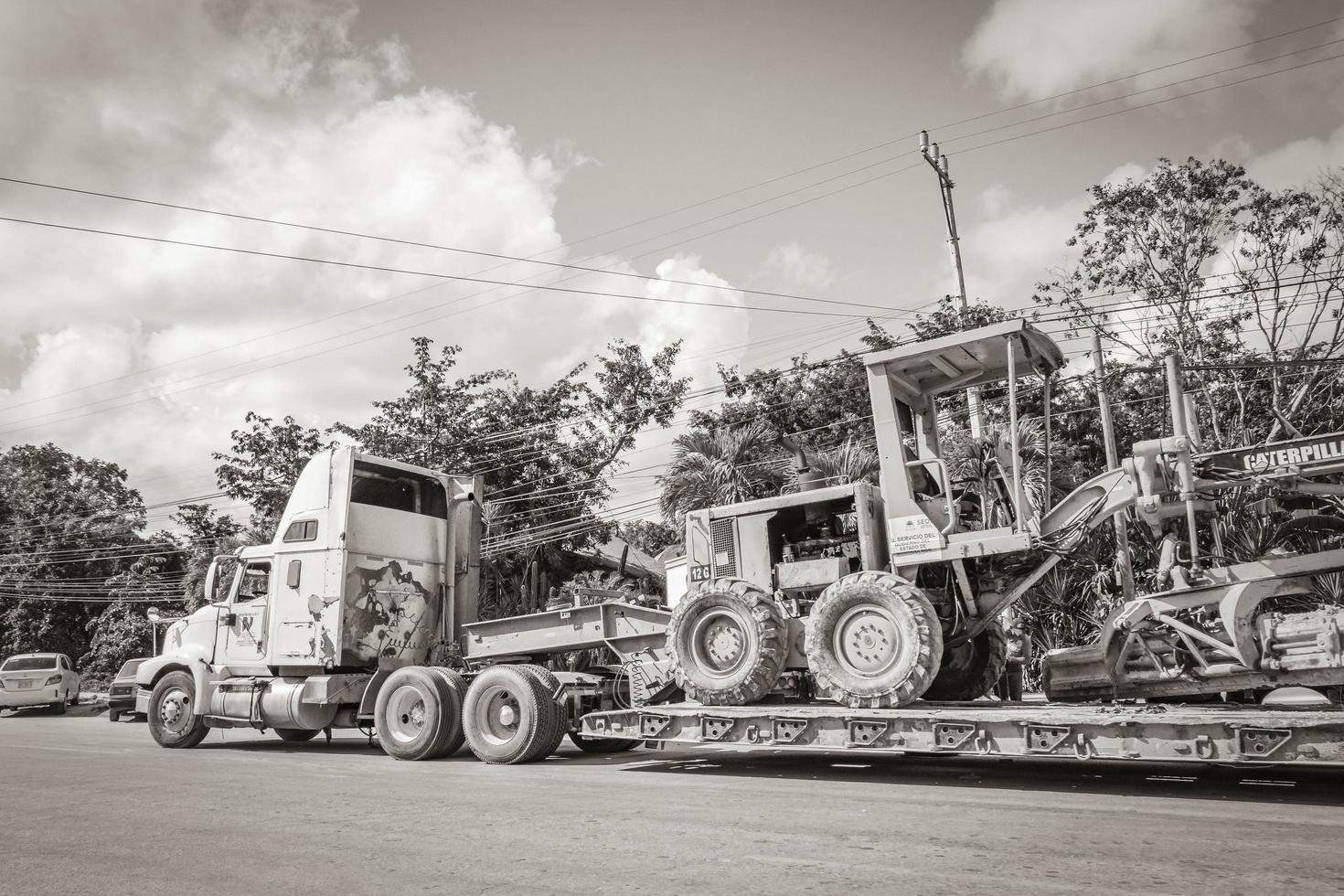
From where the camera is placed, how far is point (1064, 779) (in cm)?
884

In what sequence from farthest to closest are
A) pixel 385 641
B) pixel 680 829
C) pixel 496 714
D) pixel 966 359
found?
1. pixel 385 641
2. pixel 496 714
3. pixel 966 359
4. pixel 680 829

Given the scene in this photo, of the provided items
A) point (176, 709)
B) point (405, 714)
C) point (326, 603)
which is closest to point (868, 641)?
point (405, 714)

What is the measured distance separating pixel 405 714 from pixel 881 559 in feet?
21.4

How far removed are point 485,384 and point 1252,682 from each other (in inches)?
970

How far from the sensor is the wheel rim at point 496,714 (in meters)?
11.4

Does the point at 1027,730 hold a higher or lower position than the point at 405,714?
lower

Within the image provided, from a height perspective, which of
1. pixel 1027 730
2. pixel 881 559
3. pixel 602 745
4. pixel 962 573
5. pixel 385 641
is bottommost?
pixel 602 745

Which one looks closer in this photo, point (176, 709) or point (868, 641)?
point (868, 641)

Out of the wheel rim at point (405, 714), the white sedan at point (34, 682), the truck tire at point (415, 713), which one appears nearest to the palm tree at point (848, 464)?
the truck tire at point (415, 713)

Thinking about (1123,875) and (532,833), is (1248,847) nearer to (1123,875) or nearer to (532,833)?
(1123,875)

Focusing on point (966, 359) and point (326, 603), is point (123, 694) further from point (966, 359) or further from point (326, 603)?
point (966, 359)

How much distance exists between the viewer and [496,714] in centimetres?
1162

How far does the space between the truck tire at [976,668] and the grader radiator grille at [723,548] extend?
2745 mm

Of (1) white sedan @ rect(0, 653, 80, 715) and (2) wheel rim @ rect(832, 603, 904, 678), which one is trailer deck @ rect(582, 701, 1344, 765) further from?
(1) white sedan @ rect(0, 653, 80, 715)
